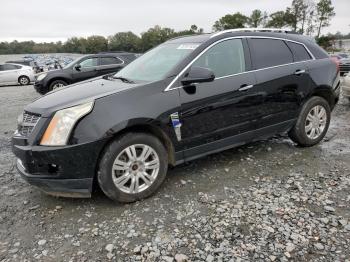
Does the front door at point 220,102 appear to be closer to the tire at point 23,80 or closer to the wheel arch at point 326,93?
the wheel arch at point 326,93

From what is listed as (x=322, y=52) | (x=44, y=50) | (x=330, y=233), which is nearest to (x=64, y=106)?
(x=330, y=233)

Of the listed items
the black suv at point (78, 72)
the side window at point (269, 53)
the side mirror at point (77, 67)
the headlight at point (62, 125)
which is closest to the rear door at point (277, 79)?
the side window at point (269, 53)

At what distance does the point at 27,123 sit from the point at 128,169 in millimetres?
1134

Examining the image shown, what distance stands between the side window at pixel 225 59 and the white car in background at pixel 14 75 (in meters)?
19.3

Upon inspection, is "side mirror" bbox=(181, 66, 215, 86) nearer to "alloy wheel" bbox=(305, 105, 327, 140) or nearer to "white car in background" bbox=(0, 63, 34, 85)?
"alloy wheel" bbox=(305, 105, 327, 140)

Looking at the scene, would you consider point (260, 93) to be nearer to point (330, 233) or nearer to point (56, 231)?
point (330, 233)

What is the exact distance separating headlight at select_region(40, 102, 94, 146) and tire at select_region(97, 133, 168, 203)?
0.40 m

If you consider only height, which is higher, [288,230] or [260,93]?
[260,93]

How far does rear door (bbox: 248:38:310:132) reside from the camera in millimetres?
4422

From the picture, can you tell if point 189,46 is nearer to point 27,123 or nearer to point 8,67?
point 27,123

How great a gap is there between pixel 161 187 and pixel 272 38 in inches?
102

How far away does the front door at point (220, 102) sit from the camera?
3.82m

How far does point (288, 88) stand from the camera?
4664mm

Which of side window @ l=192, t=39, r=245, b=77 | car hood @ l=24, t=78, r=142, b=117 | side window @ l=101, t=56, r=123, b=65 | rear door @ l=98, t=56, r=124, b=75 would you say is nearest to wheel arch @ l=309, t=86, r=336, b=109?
side window @ l=192, t=39, r=245, b=77
